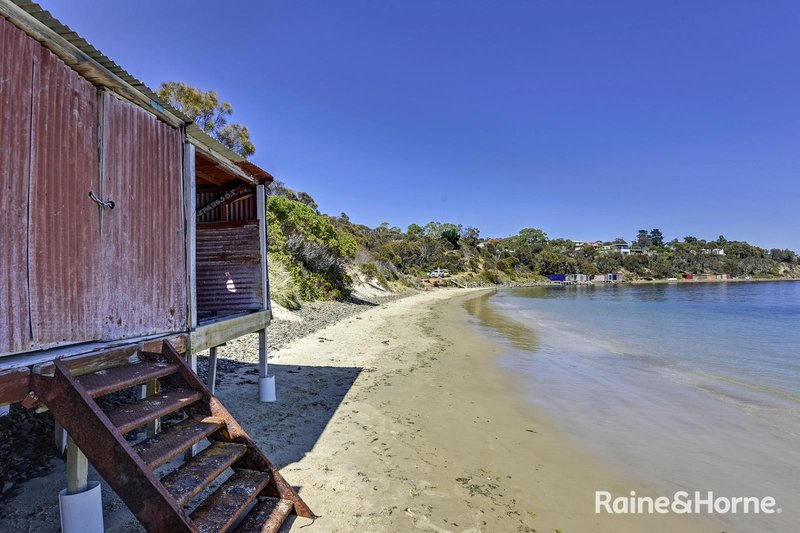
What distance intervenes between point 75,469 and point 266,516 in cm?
141

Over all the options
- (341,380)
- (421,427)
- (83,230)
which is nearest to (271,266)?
(341,380)

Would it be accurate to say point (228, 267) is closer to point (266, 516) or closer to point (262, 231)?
point (262, 231)

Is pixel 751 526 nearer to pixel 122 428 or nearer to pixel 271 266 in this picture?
pixel 122 428

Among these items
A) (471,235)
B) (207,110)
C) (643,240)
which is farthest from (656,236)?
(207,110)

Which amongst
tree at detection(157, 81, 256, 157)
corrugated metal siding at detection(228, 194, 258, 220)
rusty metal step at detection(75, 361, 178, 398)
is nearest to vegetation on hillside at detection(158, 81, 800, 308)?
tree at detection(157, 81, 256, 157)

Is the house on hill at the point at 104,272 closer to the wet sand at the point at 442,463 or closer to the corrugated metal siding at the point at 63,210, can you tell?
the corrugated metal siding at the point at 63,210

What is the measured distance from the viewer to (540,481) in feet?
15.6

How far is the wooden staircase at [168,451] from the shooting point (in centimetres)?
265

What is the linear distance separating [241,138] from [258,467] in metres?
24.8

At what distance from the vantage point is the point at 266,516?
341cm

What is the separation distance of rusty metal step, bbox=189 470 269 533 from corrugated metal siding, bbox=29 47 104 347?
1671mm

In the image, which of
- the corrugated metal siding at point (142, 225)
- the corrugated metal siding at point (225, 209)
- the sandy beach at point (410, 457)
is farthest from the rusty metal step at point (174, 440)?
the corrugated metal siding at point (225, 209)

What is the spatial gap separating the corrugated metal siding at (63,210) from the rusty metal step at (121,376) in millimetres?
363

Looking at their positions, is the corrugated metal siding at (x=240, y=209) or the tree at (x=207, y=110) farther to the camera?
the tree at (x=207, y=110)
